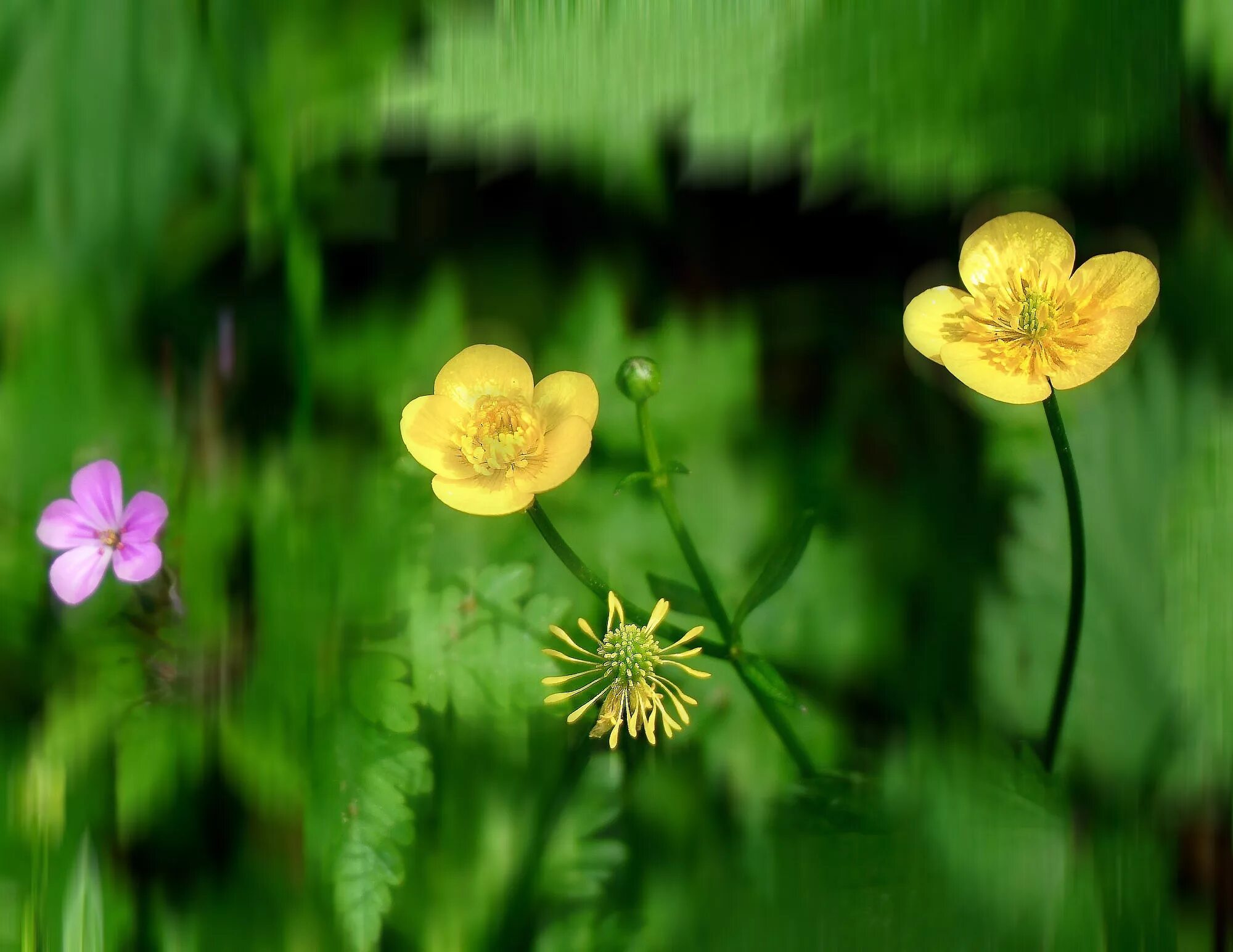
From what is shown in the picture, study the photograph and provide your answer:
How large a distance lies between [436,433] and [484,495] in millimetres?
80

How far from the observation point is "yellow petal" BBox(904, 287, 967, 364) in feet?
2.19

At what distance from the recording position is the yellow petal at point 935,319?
0.67 metres

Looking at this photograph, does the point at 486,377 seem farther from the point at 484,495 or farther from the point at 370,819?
the point at 370,819

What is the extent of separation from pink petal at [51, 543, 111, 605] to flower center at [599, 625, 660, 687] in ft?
1.54

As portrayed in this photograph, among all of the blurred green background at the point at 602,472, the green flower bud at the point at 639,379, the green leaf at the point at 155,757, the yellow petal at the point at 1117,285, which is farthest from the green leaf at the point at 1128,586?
the green leaf at the point at 155,757

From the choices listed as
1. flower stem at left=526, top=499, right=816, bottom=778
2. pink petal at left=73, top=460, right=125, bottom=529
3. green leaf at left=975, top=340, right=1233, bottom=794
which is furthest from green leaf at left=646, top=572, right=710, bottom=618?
pink petal at left=73, top=460, right=125, bottom=529

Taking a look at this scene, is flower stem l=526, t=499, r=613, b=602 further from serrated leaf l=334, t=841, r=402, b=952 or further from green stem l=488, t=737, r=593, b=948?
serrated leaf l=334, t=841, r=402, b=952

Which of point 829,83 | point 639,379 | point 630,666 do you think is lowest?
point 630,666

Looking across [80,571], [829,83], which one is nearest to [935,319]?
[829,83]

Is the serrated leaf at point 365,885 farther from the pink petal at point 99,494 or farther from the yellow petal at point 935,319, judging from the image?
the yellow petal at point 935,319

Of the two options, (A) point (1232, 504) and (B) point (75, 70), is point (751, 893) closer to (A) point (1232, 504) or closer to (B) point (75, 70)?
(A) point (1232, 504)

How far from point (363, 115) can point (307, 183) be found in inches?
3.6

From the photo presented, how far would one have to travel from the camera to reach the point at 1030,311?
0.64 meters

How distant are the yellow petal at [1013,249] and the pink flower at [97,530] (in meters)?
0.73
